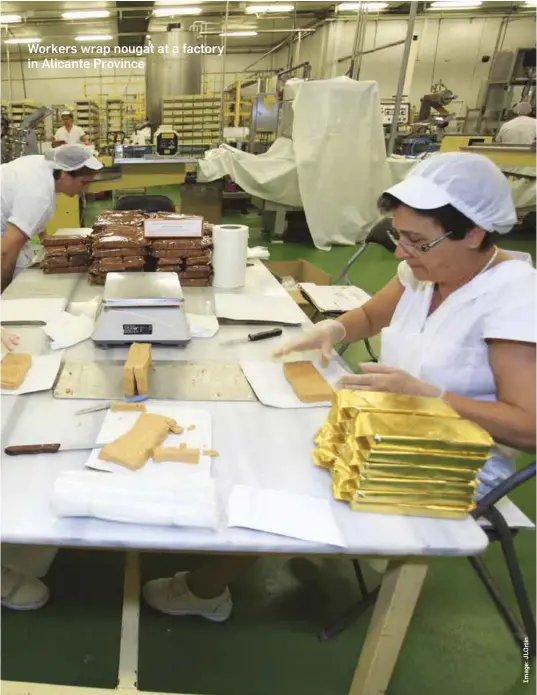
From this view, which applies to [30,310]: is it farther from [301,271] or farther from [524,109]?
[524,109]

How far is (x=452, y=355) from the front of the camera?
119cm

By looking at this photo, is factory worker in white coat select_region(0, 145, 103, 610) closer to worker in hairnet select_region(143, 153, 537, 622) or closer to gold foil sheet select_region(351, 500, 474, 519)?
worker in hairnet select_region(143, 153, 537, 622)

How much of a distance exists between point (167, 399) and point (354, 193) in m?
4.94

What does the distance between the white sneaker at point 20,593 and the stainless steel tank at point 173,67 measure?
790 cm

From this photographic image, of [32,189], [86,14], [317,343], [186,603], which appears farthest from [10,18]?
[186,603]

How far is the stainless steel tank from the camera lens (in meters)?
7.74

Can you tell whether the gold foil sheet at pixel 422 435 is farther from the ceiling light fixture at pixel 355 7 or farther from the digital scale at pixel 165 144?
the ceiling light fixture at pixel 355 7

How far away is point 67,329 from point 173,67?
7702 mm

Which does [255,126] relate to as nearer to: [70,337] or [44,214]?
[44,214]

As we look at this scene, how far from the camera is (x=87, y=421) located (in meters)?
1.12

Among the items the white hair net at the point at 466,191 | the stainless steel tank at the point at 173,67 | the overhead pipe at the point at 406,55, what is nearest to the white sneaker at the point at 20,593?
the white hair net at the point at 466,191

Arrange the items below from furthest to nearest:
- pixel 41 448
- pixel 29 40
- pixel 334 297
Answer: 1. pixel 29 40
2. pixel 334 297
3. pixel 41 448

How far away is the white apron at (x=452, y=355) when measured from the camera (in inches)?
46.4

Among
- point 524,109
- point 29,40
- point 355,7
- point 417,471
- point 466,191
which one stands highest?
point 355,7
